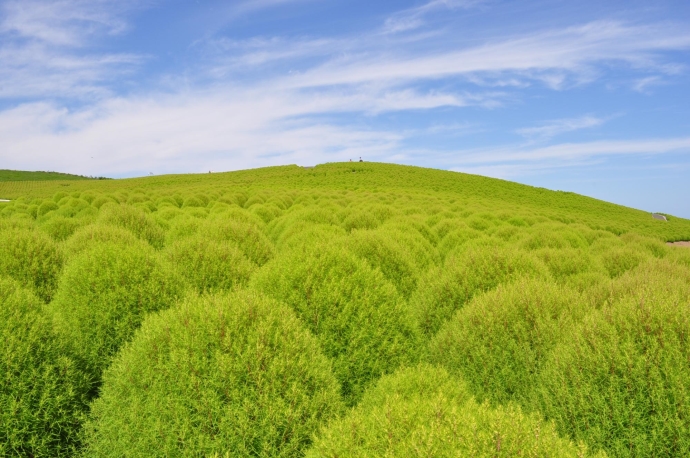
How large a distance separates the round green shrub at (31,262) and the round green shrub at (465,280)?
9003 mm

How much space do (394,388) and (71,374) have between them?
16.8ft

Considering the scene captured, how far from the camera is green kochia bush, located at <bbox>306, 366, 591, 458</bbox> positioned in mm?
3215

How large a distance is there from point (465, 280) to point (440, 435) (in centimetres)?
620

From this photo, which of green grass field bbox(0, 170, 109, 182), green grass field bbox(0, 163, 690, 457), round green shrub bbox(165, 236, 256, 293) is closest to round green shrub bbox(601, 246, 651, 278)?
green grass field bbox(0, 163, 690, 457)

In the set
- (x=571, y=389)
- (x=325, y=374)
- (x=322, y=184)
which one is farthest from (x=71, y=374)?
(x=322, y=184)

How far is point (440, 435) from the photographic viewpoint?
11.0 ft

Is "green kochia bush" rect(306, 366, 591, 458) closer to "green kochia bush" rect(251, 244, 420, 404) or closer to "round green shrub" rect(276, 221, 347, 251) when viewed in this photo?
"green kochia bush" rect(251, 244, 420, 404)

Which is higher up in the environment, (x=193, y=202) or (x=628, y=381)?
(x=193, y=202)

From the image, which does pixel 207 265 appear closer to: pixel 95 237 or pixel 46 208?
pixel 95 237

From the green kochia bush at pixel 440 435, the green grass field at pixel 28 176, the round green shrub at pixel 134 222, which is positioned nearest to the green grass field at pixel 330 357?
the green kochia bush at pixel 440 435

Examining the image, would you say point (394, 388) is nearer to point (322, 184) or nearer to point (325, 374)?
point (325, 374)

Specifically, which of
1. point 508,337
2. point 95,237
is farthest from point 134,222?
point 508,337

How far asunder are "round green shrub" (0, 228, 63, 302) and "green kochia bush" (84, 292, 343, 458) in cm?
667

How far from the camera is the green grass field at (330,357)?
4.73 m
